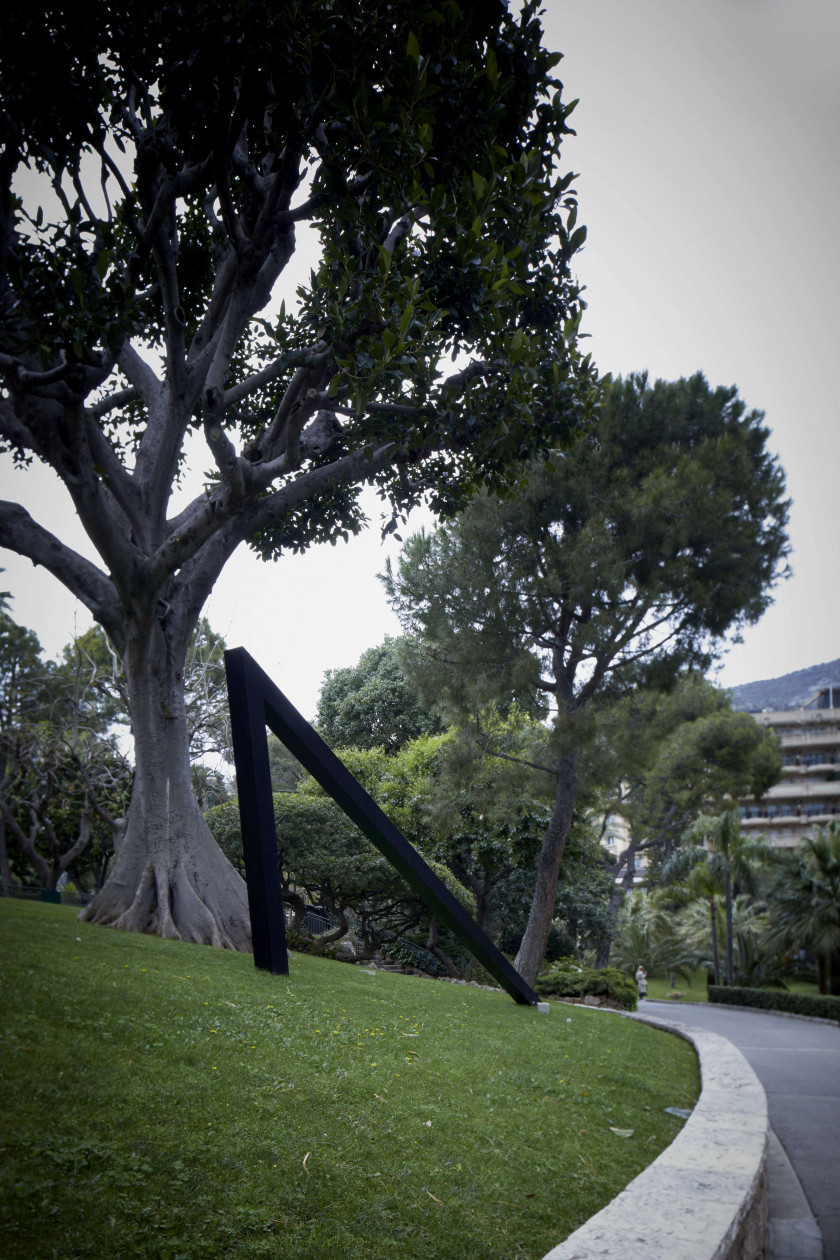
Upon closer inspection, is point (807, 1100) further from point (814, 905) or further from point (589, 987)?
point (814, 905)

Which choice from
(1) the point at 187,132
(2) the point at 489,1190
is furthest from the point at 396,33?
(2) the point at 489,1190

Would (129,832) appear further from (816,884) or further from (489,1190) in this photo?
(816,884)

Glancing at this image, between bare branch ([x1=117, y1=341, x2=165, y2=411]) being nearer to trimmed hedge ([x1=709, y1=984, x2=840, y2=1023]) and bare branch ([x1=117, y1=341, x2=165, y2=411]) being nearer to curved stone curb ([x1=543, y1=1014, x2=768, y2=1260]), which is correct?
curved stone curb ([x1=543, y1=1014, x2=768, y2=1260])

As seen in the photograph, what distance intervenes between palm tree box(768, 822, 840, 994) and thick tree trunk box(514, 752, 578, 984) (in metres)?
15.6

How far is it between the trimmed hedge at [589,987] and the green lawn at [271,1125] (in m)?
11.0

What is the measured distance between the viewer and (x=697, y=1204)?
10.5 ft

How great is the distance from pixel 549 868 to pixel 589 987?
3053 millimetres

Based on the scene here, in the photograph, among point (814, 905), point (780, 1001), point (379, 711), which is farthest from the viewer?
point (379, 711)

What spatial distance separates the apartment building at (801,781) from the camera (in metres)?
68.9

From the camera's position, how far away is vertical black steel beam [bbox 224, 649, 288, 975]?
6379 mm

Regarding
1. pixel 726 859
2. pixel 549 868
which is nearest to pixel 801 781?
pixel 726 859

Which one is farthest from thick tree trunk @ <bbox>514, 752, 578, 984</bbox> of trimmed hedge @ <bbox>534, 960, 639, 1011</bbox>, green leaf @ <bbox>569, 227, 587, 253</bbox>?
green leaf @ <bbox>569, 227, 587, 253</bbox>

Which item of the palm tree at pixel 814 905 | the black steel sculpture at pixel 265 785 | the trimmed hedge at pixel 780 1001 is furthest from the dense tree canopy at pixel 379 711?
the black steel sculpture at pixel 265 785

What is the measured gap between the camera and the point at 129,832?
941 centimetres
